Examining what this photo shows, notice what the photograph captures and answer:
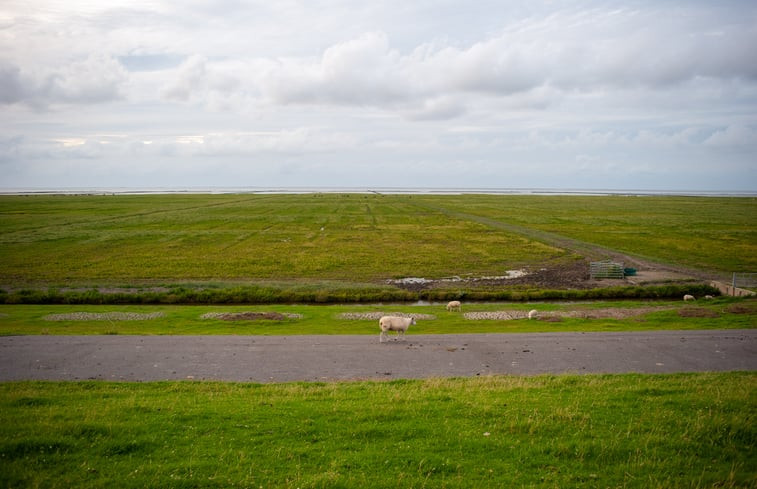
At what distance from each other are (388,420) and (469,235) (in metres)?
68.1

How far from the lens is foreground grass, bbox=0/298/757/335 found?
2611 cm

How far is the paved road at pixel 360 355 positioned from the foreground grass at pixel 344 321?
2289 millimetres

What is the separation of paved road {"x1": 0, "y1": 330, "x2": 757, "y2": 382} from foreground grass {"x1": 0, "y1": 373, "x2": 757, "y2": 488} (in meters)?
3.68

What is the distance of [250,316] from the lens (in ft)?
95.4

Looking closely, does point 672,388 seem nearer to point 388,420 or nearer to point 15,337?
point 388,420

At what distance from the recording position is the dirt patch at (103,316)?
28781 mm

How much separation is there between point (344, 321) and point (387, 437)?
18285 mm

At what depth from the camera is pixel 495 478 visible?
846 cm

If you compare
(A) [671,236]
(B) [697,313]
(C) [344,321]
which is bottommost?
(C) [344,321]

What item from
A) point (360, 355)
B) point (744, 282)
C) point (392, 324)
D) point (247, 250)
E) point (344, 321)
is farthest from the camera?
point (247, 250)

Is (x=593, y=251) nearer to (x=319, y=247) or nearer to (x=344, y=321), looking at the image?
(x=319, y=247)

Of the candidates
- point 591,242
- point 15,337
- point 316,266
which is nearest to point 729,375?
point 15,337

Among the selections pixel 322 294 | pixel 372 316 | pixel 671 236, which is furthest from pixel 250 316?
pixel 671 236

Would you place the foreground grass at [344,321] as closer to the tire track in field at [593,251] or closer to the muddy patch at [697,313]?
the muddy patch at [697,313]
